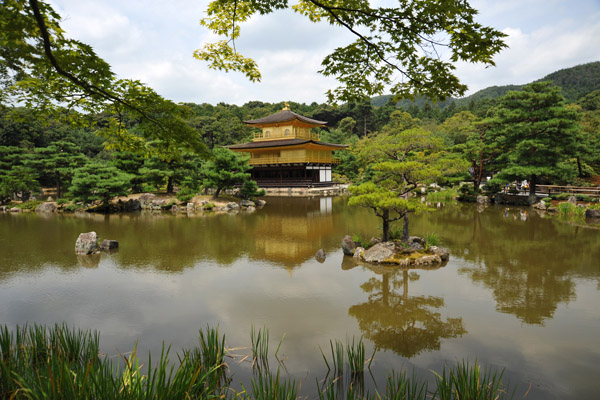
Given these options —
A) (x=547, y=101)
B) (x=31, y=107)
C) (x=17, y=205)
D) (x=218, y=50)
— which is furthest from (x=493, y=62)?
(x=17, y=205)

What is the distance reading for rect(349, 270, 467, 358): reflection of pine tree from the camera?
4652 millimetres

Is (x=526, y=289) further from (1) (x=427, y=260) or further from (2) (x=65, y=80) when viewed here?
(2) (x=65, y=80)

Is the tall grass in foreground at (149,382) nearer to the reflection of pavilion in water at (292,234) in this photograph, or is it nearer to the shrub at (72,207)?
the reflection of pavilion in water at (292,234)

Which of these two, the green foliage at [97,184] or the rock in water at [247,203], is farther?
the rock in water at [247,203]

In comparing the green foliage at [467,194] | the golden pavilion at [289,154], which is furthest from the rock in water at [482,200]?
the golden pavilion at [289,154]

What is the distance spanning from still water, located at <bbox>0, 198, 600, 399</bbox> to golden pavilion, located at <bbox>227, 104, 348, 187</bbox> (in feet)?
62.8

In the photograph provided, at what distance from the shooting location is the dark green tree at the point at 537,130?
18.2 metres

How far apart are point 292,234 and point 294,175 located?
19567 millimetres

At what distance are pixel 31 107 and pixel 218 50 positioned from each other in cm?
249

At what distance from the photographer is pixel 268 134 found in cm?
3391

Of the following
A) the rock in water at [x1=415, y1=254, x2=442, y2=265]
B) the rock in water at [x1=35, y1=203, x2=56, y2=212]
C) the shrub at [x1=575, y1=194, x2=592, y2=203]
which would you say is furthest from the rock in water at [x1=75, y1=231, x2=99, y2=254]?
the shrub at [x1=575, y1=194, x2=592, y2=203]

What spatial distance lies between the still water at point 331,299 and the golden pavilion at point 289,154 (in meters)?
19.1

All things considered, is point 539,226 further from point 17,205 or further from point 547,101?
point 17,205

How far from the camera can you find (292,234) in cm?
1250
